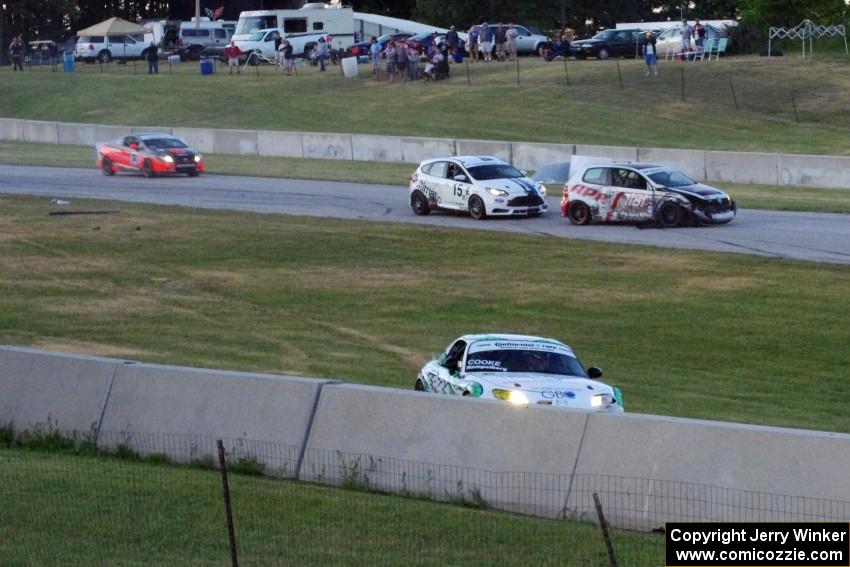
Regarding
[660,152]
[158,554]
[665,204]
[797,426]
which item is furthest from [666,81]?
[158,554]

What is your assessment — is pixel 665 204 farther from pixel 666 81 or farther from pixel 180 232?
pixel 666 81

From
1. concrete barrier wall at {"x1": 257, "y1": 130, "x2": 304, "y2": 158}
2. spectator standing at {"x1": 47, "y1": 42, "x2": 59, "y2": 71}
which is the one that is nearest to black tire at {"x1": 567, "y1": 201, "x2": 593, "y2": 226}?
concrete barrier wall at {"x1": 257, "y1": 130, "x2": 304, "y2": 158}

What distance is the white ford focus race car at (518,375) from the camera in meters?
13.2

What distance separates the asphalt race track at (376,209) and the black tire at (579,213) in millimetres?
203

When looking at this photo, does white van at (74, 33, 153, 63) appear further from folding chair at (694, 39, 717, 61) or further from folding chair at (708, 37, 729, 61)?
folding chair at (708, 37, 729, 61)

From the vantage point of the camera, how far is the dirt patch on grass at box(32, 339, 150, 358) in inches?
715

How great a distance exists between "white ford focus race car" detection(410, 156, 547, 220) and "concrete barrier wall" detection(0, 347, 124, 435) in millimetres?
18596

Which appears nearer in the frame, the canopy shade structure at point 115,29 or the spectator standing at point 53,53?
the canopy shade structure at point 115,29

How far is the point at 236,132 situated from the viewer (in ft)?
164

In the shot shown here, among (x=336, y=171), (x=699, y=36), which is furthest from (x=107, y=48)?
(x=336, y=171)

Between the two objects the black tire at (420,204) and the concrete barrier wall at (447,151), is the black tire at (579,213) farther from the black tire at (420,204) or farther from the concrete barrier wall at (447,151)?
the concrete barrier wall at (447,151)

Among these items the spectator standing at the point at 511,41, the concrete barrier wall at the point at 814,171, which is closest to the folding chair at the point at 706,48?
the spectator standing at the point at 511,41

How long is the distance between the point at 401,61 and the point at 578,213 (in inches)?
1216

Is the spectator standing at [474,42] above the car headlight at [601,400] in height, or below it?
above
